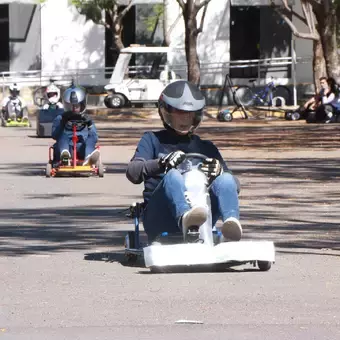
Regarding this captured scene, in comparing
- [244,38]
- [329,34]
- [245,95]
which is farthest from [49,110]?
[244,38]

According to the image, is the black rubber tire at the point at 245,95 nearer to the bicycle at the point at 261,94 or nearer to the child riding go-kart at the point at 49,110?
the bicycle at the point at 261,94

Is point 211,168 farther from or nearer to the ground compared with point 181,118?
nearer to the ground

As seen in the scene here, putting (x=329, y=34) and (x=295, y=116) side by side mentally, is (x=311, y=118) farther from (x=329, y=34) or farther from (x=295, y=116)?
(x=329, y=34)

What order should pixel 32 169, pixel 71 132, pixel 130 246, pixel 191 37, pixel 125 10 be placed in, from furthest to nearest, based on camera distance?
pixel 125 10 → pixel 191 37 → pixel 32 169 → pixel 71 132 → pixel 130 246

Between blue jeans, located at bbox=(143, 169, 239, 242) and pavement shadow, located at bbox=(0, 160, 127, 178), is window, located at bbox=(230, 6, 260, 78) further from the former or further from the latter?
Answer: blue jeans, located at bbox=(143, 169, 239, 242)

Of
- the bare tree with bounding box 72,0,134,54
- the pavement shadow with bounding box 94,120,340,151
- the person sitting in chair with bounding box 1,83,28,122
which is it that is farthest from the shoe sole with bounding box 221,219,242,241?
the bare tree with bounding box 72,0,134,54

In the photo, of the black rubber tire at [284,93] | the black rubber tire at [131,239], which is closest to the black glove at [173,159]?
the black rubber tire at [131,239]

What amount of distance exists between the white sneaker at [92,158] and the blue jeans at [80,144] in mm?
149

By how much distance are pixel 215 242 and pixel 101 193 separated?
22.1 ft

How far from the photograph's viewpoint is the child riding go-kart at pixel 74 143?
18656 millimetres

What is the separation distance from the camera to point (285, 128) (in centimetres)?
3127

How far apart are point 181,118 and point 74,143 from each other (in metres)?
9.05

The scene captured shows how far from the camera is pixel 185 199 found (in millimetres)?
9258

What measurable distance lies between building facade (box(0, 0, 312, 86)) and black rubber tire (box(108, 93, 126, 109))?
5.95 m
